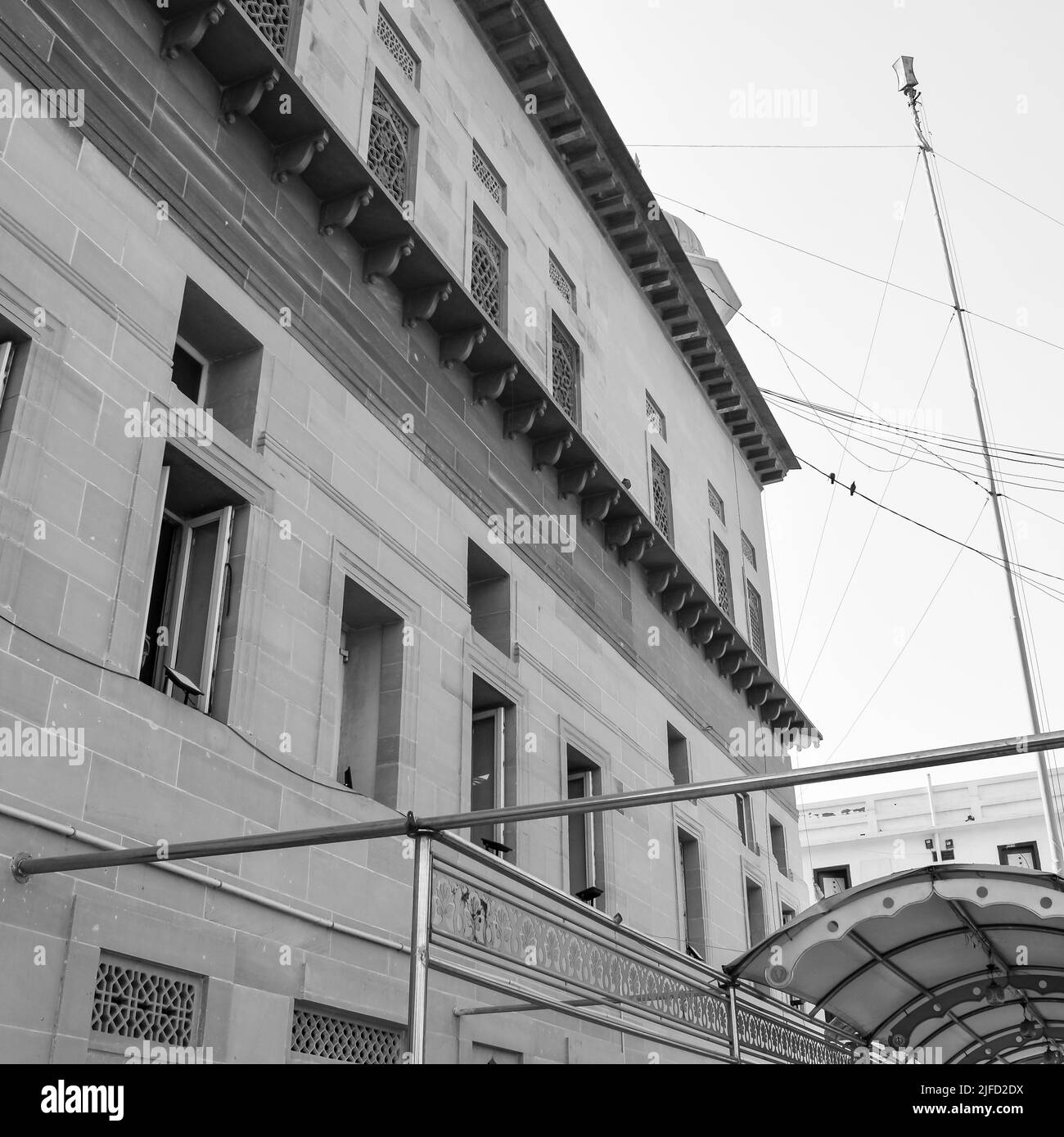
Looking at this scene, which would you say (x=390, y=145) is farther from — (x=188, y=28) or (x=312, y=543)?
(x=312, y=543)

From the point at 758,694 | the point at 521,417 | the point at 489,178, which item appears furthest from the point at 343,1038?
the point at 758,694

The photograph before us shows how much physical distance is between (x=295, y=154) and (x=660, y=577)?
10.2 meters

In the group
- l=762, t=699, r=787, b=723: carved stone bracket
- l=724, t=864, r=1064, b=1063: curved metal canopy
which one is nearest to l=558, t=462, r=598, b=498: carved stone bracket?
l=724, t=864, r=1064, b=1063: curved metal canopy

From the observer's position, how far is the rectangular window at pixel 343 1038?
9.64 m

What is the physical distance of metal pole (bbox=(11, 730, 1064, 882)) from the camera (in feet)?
19.3

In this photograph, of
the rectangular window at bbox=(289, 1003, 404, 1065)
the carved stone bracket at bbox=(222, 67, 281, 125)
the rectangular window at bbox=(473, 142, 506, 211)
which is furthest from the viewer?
the rectangular window at bbox=(473, 142, 506, 211)

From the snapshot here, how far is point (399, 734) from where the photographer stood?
38.7 ft

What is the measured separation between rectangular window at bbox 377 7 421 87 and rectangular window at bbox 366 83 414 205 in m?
0.68

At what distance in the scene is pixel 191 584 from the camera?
10.3 meters

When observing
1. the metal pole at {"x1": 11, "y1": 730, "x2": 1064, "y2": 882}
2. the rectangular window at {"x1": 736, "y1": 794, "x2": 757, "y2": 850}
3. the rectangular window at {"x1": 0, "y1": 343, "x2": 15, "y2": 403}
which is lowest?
the metal pole at {"x1": 11, "y1": 730, "x2": 1064, "y2": 882}

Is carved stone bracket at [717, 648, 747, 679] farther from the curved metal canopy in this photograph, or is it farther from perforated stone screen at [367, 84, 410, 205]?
perforated stone screen at [367, 84, 410, 205]

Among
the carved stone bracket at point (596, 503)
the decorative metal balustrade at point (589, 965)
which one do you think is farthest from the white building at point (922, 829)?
the decorative metal balustrade at point (589, 965)

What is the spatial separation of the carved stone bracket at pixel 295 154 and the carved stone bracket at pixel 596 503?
287 inches

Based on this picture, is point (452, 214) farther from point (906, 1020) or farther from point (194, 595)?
point (906, 1020)
